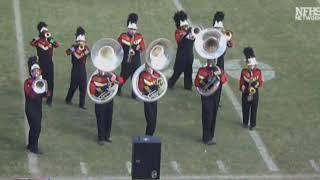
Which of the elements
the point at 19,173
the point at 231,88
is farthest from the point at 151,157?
the point at 231,88

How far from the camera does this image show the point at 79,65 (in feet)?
49.8

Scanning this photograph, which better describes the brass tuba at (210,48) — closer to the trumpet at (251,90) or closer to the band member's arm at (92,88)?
the trumpet at (251,90)

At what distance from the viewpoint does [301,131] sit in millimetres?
14844

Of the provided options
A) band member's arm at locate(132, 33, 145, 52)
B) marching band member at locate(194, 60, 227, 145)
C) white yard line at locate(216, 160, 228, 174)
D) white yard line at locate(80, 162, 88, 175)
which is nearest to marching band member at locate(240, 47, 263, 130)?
marching band member at locate(194, 60, 227, 145)

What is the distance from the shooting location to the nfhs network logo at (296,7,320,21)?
65.7 ft

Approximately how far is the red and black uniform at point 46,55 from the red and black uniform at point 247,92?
9.86 ft

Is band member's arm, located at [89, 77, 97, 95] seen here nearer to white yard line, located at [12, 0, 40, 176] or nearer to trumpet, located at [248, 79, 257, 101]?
white yard line, located at [12, 0, 40, 176]

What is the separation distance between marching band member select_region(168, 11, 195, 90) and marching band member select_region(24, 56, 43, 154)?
10.6 feet

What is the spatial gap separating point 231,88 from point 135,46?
1.99 m

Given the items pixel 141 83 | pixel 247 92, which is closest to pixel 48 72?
pixel 141 83

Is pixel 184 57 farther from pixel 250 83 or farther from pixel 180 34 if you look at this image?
pixel 250 83

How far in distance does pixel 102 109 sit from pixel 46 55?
70.5 inches

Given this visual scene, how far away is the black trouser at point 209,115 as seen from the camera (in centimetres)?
1416

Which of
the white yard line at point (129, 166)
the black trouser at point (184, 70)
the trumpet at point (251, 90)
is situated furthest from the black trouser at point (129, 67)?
the white yard line at point (129, 166)
